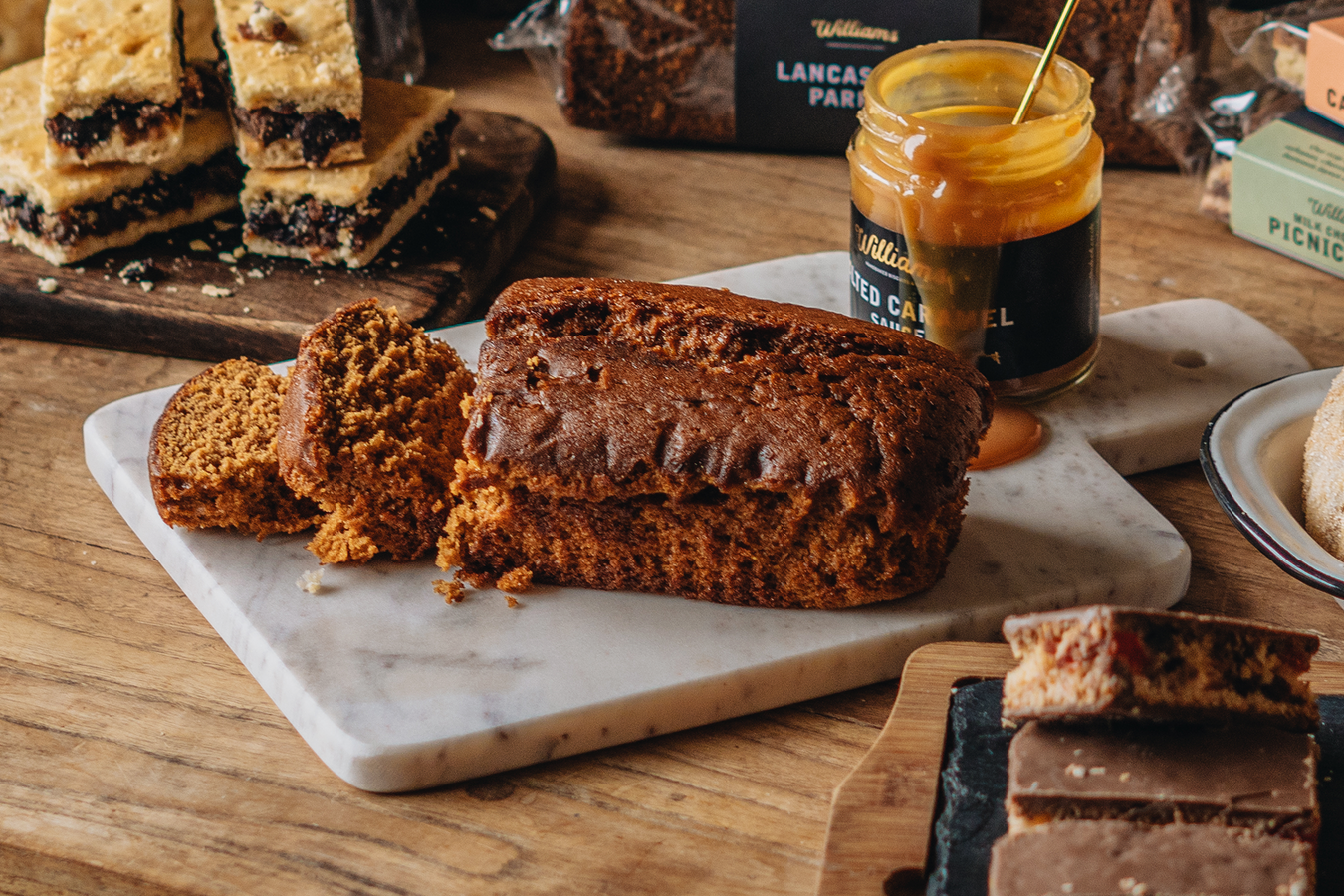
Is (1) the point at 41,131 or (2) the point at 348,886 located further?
(1) the point at 41,131

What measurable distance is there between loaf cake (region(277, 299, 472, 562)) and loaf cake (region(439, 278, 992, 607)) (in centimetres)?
9

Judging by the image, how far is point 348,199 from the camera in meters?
2.73

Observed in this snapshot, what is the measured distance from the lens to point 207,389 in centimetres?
221

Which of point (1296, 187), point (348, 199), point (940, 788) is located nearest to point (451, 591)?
point (940, 788)

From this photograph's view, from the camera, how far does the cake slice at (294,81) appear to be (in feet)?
8.92

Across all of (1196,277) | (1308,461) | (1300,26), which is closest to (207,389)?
(1308,461)

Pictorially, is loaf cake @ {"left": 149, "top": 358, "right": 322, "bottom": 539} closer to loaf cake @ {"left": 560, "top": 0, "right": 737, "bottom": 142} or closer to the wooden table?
the wooden table

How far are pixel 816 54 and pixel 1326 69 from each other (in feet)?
3.83

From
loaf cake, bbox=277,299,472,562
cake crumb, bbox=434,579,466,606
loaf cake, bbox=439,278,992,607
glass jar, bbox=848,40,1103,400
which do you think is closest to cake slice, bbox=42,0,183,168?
loaf cake, bbox=277,299,472,562

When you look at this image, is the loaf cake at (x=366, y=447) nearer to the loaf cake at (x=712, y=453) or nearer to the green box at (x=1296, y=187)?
the loaf cake at (x=712, y=453)

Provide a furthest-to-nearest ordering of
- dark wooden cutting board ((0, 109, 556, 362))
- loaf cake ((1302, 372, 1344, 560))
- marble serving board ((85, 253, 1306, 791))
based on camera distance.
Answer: dark wooden cutting board ((0, 109, 556, 362)) → loaf cake ((1302, 372, 1344, 560)) → marble serving board ((85, 253, 1306, 791))

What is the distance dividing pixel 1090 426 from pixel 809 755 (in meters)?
0.90

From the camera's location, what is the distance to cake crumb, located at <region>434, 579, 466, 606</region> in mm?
1901

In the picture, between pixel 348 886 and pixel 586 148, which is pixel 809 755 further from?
pixel 586 148
